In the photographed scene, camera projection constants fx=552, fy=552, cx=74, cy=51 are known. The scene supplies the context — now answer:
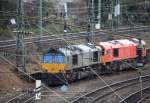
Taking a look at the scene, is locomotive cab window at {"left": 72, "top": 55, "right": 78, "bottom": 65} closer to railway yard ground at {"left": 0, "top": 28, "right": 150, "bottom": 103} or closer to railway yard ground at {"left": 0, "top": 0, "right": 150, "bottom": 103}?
railway yard ground at {"left": 0, "top": 0, "right": 150, "bottom": 103}

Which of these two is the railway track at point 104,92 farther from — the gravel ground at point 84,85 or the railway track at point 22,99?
the railway track at point 22,99

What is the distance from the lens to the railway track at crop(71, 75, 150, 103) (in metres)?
29.1

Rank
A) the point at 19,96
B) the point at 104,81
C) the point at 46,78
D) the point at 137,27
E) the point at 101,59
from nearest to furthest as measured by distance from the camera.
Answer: the point at 19,96 → the point at 46,78 → the point at 104,81 → the point at 101,59 → the point at 137,27

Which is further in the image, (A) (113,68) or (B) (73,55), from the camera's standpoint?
(A) (113,68)

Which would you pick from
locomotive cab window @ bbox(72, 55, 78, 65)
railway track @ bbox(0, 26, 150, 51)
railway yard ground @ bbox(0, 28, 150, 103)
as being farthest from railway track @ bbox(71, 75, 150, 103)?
railway track @ bbox(0, 26, 150, 51)

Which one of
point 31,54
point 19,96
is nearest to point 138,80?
point 31,54

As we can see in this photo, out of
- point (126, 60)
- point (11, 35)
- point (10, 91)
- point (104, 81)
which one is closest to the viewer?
point (10, 91)

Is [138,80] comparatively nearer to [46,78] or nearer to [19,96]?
[46,78]

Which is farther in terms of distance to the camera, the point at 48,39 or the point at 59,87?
the point at 48,39

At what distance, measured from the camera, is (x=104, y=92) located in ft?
106

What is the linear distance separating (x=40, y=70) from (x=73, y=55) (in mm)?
2477

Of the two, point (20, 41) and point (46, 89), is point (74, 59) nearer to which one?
point (20, 41)

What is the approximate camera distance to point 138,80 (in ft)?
122

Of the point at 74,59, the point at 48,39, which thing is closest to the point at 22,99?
the point at 74,59
